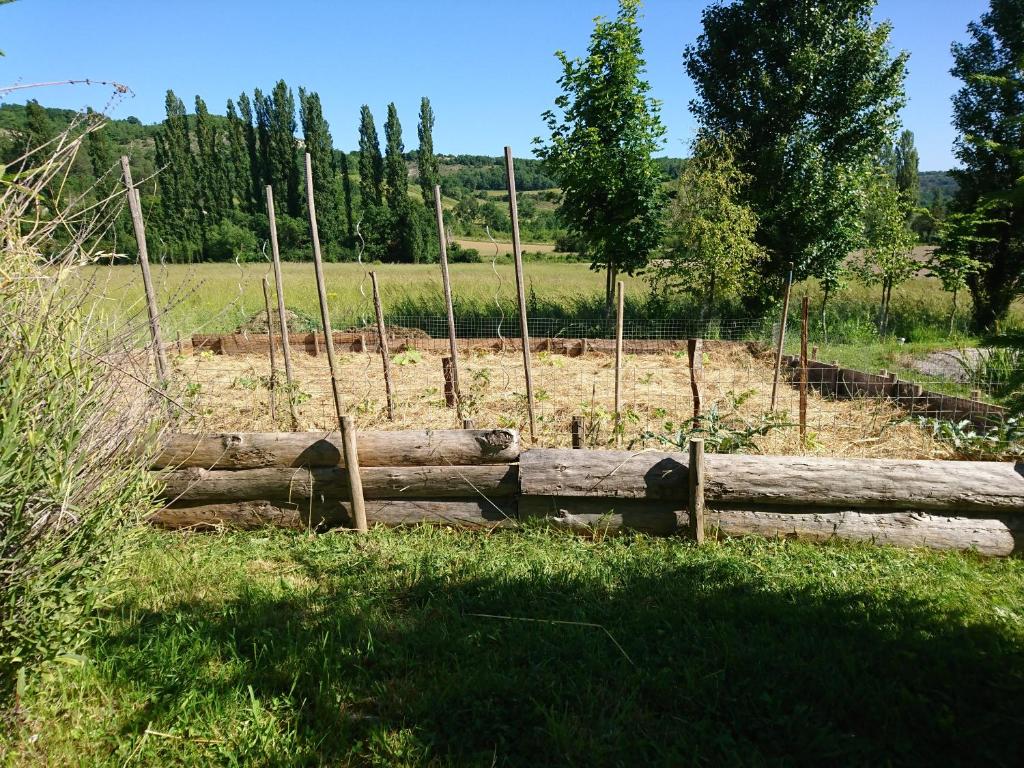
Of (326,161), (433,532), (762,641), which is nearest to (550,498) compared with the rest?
(433,532)

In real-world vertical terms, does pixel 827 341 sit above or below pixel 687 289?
below

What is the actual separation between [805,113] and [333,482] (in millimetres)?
14717

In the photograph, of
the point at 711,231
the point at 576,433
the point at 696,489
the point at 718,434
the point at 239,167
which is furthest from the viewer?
the point at 239,167

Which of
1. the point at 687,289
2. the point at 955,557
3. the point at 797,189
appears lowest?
the point at 955,557

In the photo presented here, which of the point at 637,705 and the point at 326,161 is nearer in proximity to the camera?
the point at 637,705

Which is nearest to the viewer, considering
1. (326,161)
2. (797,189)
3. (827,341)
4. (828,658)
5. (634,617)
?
(828,658)

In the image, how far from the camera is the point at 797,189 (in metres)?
14.6

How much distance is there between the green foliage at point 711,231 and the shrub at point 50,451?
11.9m

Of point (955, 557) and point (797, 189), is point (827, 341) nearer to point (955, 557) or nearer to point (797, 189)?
point (797, 189)

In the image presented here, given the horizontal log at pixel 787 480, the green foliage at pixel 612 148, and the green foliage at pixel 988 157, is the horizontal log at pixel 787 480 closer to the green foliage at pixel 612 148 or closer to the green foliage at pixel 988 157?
the green foliage at pixel 612 148

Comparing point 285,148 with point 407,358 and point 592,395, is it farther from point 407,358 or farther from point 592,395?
point 592,395

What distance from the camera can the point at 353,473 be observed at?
4.55 metres

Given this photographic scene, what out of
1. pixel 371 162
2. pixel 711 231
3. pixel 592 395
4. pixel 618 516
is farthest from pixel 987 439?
pixel 371 162

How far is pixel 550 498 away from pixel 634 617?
1.32 metres
